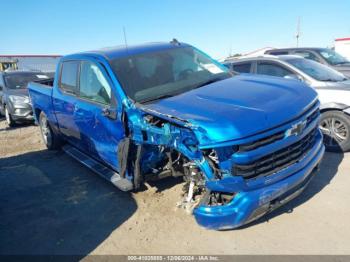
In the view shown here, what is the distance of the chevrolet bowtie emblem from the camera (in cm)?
317

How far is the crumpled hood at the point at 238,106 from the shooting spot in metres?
2.90

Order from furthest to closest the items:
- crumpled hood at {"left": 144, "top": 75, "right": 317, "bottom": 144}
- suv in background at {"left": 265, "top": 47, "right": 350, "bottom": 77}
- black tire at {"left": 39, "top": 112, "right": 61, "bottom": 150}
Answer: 1. suv in background at {"left": 265, "top": 47, "right": 350, "bottom": 77}
2. black tire at {"left": 39, "top": 112, "right": 61, "bottom": 150}
3. crumpled hood at {"left": 144, "top": 75, "right": 317, "bottom": 144}

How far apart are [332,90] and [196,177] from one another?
10.8 feet

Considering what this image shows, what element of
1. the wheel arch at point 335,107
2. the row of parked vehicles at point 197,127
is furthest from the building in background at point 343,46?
the row of parked vehicles at point 197,127

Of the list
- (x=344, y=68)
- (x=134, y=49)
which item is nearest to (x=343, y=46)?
(x=344, y=68)

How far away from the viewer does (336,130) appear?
17.4 ft

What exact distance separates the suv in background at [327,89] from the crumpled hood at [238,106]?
170cm

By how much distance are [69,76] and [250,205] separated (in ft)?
12.6

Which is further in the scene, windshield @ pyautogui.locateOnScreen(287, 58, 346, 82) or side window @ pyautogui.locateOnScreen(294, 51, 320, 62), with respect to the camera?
side window @ pyautogui.locateOnScreen(294, 51, 320, 62)

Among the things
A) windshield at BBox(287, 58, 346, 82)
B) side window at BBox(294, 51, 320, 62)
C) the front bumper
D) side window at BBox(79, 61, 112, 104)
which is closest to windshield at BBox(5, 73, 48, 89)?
side window at BBox(79, 61, 112, 104)

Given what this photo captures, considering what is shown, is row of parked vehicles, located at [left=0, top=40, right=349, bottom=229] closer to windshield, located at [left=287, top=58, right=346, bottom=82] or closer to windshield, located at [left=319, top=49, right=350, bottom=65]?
windshield, located at [left=287, top=58, right=346, bottom=82]

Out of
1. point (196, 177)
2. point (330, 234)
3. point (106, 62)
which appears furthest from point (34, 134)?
point (330, 234)

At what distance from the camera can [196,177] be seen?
11.1ft

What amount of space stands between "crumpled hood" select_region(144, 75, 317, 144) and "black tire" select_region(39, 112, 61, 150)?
12.6 feet
